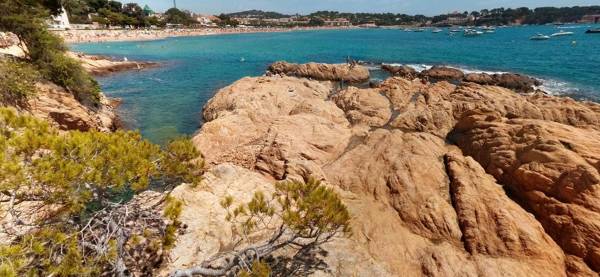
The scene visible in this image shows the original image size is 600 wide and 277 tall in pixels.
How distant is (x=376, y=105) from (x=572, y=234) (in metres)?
17.0

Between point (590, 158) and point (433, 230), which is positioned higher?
point (590, 158)

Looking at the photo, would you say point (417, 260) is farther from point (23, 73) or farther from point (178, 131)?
point (23, 73)

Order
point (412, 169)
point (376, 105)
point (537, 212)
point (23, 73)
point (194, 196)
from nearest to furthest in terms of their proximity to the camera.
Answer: point (537, 212) → point (194, 196) → point (412, 169) → point (23, 73) → point (376, 105)

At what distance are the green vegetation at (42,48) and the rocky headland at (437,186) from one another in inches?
546

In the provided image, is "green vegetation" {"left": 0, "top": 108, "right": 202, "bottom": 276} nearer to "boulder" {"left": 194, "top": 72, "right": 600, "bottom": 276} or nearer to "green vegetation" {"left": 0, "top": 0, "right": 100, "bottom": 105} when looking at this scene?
"boulder" {"left": 194, "top": 72, "right": 600, "bottom": 276}

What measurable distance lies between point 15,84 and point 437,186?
2351 centimetres

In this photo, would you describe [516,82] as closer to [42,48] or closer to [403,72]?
[403,72]

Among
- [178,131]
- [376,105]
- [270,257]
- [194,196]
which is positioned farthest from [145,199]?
[376,105]

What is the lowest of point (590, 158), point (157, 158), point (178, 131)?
point (178, 131)

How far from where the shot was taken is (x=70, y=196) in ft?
24.0

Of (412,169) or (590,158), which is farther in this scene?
(412,169)

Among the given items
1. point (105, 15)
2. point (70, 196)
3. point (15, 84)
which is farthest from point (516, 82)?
point (105, 15)

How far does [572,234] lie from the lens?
1121cm

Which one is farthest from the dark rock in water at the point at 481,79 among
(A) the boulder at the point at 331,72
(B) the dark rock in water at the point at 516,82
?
(A) the boulder at the point at 331,72
